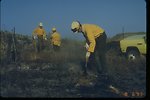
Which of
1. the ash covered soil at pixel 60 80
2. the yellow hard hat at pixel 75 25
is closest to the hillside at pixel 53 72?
the ash covered soil at pixel 60 80

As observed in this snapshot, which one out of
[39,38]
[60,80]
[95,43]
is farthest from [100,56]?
[39,38]

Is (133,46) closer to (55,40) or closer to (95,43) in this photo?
(95,43)

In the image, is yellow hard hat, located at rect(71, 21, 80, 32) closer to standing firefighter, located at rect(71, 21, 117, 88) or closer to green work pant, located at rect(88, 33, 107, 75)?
standing firefighter, located at rect(71, 21, 117, 88)

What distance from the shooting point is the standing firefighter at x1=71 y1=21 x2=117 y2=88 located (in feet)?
15.0

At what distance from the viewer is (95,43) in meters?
4.61

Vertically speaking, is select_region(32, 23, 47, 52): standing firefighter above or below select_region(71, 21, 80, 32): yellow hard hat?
below

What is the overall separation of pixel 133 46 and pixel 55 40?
82 cm

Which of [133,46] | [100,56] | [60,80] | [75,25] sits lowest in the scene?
[60,80]

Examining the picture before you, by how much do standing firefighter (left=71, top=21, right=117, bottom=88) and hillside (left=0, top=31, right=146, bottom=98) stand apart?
2.1 inches

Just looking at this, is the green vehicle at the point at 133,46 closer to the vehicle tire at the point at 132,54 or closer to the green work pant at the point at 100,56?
the vehicle tire at the point at 132,54

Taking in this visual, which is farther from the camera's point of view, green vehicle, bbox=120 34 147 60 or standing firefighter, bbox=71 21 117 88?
standing firefighter, bbox=71 21 117 88

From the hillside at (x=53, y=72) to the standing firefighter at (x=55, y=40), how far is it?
0.04 m

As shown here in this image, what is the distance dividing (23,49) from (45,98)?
22.4 inches

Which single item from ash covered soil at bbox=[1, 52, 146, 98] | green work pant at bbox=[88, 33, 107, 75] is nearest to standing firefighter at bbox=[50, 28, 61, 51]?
ash covered soil at bbox=[1, 52, 146, 98]
